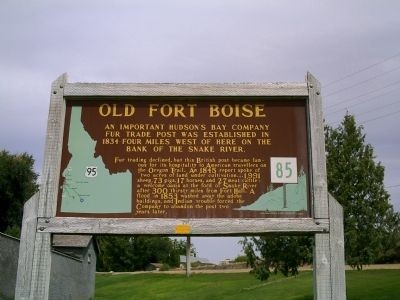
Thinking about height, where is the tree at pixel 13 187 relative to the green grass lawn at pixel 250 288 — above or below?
above

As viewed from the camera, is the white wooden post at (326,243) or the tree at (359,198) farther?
the tree at (359,198)

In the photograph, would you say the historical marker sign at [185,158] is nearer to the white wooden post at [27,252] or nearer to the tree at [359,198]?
the white wooden post at [27,252]

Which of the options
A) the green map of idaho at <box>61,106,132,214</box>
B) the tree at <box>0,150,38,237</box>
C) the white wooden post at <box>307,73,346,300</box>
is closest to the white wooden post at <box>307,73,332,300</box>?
the white wooden post at <box>307,73,346,300</box>

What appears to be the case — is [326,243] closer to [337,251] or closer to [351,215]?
[337,251]

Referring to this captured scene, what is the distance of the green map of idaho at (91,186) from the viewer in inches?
316

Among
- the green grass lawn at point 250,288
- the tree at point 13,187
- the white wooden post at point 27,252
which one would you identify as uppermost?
the tree at point 13,187

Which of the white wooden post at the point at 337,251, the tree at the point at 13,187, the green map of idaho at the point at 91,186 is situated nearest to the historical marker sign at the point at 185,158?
the green map of idaho at the point at 91,186

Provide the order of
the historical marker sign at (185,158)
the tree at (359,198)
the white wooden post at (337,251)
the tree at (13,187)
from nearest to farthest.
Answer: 1. the white wooden post at (337,251)
2. the historical marker sign at (185,158)
3. the tree at (359,198)
4. the tree at (13,187)

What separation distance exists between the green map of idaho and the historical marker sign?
1 cm

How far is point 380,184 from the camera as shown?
1053 inches

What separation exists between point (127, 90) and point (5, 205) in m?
38.9

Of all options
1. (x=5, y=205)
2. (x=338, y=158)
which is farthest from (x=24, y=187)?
(x=338, y=158)

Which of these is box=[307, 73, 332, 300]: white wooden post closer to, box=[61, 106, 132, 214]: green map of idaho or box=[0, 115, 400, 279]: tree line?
box=[61, 106, 132, 214]: green map of idaho

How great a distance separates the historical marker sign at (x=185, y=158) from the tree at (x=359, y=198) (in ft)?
58.1
